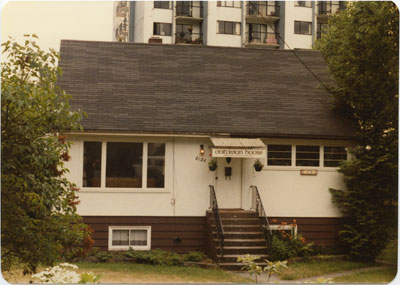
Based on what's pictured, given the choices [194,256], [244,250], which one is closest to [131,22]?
[194,256]

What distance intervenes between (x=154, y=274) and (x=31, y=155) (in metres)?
5.95

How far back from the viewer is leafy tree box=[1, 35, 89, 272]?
664 cm

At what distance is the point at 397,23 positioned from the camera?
522 inches

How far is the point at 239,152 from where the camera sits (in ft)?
45.1

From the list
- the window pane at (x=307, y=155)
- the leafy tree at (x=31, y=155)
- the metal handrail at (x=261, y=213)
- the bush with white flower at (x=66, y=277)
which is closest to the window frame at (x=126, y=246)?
the metal handrail at (x=261, y=213)

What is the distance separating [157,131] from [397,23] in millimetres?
6069

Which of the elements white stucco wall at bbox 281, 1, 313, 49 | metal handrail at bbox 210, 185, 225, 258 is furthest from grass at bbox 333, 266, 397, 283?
white stucco wall at bbox 281, 1, 313, 49

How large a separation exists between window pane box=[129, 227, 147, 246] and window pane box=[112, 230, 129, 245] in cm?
12

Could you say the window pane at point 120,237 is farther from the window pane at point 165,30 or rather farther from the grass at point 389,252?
the window pane at point 165,30

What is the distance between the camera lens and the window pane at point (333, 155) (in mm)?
14914

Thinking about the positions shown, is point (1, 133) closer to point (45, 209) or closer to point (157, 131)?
point (45, 209)

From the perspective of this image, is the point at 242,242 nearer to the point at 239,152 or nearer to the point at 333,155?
the point at 239,152

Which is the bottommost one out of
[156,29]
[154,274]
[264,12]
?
[154,274]

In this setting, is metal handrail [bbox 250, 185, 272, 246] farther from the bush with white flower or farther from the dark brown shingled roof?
the bush with white flower
